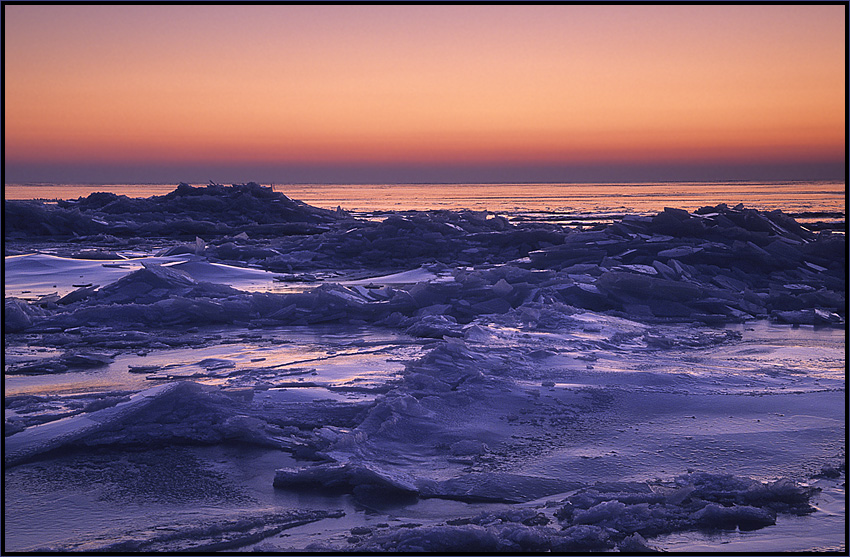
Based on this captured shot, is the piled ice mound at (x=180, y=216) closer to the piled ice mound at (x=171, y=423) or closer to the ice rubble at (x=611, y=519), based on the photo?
the piled ice mound at (x=171, y=423)

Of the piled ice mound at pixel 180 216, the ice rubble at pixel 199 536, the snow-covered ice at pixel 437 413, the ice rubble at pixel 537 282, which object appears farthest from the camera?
the piled ice mound at pixel 180 216

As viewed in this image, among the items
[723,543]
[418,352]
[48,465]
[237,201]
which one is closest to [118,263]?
[418,352]

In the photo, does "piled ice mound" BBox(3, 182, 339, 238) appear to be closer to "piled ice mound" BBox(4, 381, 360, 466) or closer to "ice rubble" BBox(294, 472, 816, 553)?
"piled ice mound" BBox(4, 381, 360, 466)

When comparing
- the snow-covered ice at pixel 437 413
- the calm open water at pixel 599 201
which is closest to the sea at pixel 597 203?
the calm open water at pixel 599 201

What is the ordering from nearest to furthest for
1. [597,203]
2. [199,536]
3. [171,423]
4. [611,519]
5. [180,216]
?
1. [199,536]
2. [611,519]
3. [171,423]
4. [180,216]
5. [597,203]

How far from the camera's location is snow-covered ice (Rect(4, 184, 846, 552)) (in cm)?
265

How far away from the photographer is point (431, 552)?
244 centimetres

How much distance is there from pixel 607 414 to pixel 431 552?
1.90 meters

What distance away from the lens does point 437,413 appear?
3.96 meters

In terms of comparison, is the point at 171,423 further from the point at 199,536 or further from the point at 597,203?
the point at 597,203

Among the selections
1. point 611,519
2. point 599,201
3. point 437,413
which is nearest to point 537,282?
point 437,413

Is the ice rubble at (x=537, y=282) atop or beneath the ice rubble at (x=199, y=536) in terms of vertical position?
atop

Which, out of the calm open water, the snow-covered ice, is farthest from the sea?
the snow-covered ice

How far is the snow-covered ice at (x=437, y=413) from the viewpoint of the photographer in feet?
8.71
